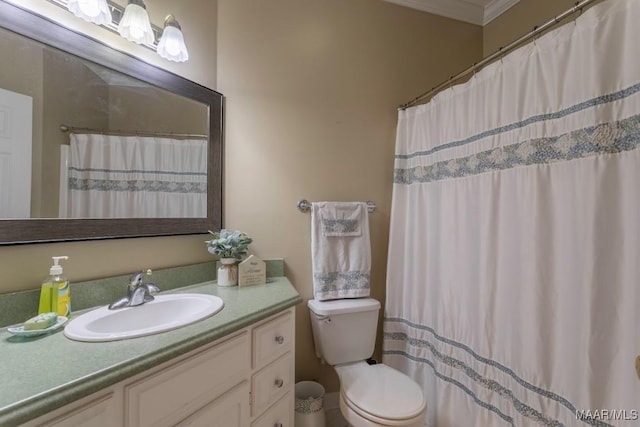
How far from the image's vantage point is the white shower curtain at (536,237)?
888 mm

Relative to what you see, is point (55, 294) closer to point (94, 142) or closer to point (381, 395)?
point (94, 142)

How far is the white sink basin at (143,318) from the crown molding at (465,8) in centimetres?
213

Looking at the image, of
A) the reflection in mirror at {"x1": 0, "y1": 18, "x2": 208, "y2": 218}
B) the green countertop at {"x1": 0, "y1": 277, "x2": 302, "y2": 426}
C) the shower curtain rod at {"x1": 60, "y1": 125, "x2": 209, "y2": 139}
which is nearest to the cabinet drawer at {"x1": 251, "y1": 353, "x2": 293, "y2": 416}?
the green countertop at {"x1": 0, "y1": 277, "x2": 302, "y2": 426}

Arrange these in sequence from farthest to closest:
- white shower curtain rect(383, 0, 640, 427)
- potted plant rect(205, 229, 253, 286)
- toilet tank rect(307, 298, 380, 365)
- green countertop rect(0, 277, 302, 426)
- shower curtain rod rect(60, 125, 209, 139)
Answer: toilet tank rect(307, 298, 380, 365)
potted plant rect(205, 229, 253, 286)
shower curtain rod rect(60, 125, 209, 139)
white shower curtain rect(383, 0, 640, 427)
green countertop rect(0, 277, 302, 426)

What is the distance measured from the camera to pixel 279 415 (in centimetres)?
114

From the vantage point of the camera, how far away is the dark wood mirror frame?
889mm

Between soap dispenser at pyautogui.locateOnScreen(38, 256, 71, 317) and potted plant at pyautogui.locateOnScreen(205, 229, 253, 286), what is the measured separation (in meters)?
0.54

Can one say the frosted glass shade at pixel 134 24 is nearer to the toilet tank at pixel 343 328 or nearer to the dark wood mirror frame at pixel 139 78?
the dark wood mirror frame at pixel 139 78

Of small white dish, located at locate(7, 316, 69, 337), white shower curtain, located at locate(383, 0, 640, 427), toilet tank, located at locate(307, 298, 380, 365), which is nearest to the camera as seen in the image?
Answer: small white dish, located at locate(7, 316, 69, 337)

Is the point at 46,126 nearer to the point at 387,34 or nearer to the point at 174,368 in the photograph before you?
the point at 174,368

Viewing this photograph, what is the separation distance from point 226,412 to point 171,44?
1483 millimetres

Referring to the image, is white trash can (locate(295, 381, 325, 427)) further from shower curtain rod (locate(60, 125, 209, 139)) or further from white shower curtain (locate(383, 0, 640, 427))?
shower curtain rod (locate(60, 125, 209, 139))

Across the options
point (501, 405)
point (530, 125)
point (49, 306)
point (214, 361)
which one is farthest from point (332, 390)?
point (530, 125)

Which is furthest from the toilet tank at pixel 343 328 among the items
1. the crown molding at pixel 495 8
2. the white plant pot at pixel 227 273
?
the crown molding at pixel 495 8
